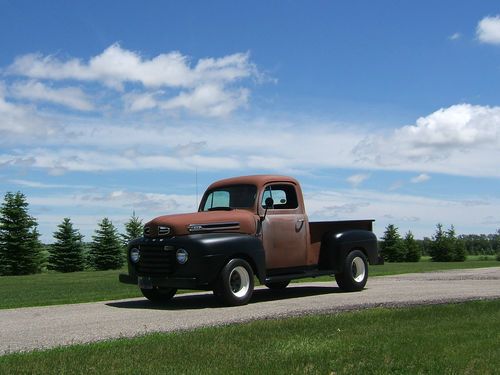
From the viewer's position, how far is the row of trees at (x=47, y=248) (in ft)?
164

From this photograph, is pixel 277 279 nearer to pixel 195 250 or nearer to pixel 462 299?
pixel 195 250

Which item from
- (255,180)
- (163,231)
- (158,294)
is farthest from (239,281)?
(255,180)

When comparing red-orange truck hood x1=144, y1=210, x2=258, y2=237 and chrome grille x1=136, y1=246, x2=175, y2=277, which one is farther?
red-orange truck hood x1=144, y1=210, x2=258, y2=237

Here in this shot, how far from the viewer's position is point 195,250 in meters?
10.5

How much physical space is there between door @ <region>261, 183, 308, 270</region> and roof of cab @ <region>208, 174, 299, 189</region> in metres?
0.12

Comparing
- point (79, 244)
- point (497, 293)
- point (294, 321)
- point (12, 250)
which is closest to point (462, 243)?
point (79, 244)

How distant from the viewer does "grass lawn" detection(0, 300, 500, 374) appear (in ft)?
18.6

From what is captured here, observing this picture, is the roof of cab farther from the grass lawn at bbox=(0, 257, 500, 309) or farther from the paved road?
the grass lawn at bbox=(0, 257, 500, 309)

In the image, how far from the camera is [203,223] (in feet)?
36.2

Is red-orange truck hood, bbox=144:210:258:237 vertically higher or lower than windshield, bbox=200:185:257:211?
lower

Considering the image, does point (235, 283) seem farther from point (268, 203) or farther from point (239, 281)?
point (268, 203)

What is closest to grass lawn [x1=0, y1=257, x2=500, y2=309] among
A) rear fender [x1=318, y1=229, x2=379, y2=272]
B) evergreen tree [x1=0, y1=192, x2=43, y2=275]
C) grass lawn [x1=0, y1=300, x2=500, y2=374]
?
rear fender [x1=318, y1=229, x2=379, y2=272]

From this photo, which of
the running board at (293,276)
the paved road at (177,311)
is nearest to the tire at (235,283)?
the paved road at (177,311)

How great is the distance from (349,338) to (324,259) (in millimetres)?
5866
